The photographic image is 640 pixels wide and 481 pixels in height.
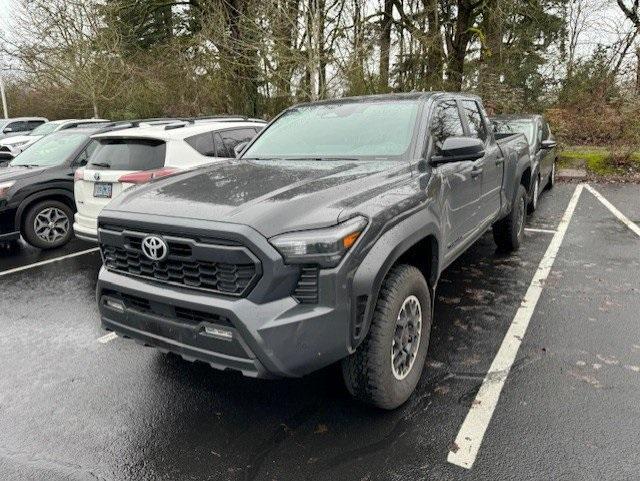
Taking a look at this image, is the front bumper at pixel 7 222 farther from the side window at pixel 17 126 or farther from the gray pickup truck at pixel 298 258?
the side window at pixel 17 126

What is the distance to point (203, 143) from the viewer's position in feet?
21.2

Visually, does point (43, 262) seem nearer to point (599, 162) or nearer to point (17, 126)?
point (599, 162)

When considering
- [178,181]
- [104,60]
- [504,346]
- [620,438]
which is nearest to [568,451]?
[620,438]

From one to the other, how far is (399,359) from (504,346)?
1.24m

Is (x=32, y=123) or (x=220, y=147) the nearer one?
(x=220, y=147)

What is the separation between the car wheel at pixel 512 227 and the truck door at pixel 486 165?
82 cm

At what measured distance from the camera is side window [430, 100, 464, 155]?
12.7ft

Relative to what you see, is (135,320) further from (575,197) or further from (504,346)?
(575,197)

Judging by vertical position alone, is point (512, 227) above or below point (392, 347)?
below

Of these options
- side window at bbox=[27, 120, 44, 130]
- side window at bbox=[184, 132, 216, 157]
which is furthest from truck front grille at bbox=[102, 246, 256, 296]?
side window at bbox=[27, 120, 44, 130]

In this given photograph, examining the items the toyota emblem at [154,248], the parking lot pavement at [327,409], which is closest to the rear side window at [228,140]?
the parking lot pavement at [327,409]

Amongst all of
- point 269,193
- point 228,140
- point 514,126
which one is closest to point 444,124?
point 269,193

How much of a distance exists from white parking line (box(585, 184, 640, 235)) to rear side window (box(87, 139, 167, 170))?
21.7ft

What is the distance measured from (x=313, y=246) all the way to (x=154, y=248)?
35.1 inches
